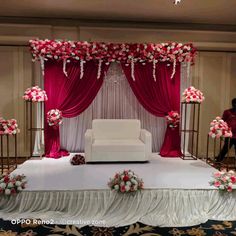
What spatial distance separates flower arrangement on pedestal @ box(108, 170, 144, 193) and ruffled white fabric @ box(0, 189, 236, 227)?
9 cm

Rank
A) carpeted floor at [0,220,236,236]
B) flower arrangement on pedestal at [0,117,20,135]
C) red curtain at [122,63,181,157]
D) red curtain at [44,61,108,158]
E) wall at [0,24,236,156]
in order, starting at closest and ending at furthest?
carpeted floor at [0,220,236,236] < flower arrangement on pedestal at [0,117,20,135] < red curtain at [44,61,108,158] < red curtain at [122,63,181,157] < wall at [0,24,236,156]

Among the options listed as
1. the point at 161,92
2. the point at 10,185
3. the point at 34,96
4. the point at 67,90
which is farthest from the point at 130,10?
the point at 10,185

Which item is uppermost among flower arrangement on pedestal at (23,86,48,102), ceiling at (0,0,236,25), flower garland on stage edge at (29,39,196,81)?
ceiling at (0,0,236,25)

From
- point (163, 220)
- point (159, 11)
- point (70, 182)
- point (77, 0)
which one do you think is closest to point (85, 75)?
point (77, 0)

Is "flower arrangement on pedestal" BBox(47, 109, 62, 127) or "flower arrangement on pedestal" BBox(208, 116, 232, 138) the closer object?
"flower arrangement on pedestal" BBox(208, 116, 232, 138)

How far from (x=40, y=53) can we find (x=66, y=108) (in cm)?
119

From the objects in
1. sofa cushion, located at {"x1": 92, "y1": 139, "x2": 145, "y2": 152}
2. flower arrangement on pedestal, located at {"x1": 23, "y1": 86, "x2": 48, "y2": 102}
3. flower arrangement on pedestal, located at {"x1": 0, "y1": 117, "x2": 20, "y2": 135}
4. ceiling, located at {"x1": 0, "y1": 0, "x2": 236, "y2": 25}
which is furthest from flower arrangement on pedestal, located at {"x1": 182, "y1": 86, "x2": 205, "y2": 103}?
flower arrangement on pedestal, located at {"x1": 0, "y1": 117, "x2": 20, "y2": 135}

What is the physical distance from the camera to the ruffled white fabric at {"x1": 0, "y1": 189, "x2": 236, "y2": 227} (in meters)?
3.43

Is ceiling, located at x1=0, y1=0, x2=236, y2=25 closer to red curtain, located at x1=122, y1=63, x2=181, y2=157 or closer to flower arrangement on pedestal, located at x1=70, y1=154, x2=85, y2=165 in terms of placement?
red curtain, located at x1=122, y1=63, x2=181, y2=157

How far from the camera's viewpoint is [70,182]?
386 cm

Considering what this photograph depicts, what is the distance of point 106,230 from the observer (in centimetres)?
314


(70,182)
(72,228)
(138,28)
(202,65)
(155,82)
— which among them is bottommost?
(72,228)

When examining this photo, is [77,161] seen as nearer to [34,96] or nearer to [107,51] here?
[34,96]

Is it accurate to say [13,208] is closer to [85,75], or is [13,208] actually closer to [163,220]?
[163,220]
